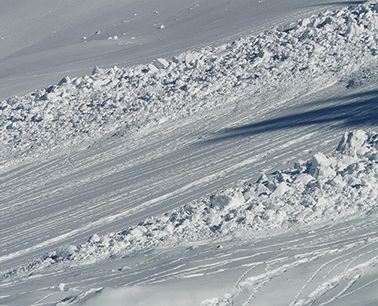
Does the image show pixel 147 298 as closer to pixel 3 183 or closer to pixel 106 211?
pixel 106 211

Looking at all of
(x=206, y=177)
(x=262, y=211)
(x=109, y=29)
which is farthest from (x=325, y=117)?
(x=109, y=29)

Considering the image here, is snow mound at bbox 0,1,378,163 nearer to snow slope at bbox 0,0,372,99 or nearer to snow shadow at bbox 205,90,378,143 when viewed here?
snow shadow at bbox 205,90,378,143

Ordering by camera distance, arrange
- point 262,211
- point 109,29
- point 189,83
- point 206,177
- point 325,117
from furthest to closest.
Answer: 1. point 109,29
2. point 189,83
3. point 325,117
4. point 206,177
5. point 262,211

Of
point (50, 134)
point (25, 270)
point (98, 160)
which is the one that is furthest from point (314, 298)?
point (50, 134)

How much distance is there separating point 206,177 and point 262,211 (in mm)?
1862

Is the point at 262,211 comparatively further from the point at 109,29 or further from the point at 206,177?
the point at 109,29

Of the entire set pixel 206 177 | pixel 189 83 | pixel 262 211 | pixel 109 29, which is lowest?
pixel 262 211

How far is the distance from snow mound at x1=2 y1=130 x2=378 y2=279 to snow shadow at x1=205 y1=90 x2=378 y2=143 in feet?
6.79

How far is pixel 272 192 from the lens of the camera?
→ 8.95 metres

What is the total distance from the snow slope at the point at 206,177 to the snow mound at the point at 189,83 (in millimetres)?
38

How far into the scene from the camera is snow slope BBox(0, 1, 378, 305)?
7145 mm

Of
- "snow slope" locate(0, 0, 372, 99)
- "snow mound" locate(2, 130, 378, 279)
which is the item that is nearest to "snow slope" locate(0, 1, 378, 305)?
"snow mound" locate(2, 130, 378, 279)

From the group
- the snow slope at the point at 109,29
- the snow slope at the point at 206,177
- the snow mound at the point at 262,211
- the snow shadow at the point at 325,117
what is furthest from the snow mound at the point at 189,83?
the snow mound at the point at 262,211

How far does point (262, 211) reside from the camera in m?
8.68
